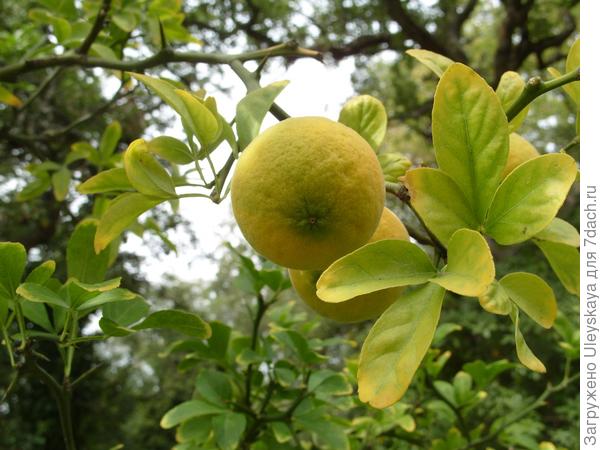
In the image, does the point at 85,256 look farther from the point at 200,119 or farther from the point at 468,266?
the point at 468,266

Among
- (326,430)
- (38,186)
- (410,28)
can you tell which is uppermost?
(410,28)

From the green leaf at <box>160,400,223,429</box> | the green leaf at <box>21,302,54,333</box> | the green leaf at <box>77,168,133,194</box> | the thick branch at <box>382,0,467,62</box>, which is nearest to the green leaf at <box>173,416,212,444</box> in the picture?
the green leaf at <box>160,400,223,429</box>

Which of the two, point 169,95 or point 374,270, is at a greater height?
point 169,95

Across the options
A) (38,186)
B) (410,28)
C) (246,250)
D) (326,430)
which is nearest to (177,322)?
(326,430)

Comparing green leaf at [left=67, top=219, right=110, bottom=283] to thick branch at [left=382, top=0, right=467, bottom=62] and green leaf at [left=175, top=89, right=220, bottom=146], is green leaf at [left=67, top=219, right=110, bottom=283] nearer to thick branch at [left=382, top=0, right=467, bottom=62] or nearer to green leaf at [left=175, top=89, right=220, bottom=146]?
green leaf at [left=175, top=89, right=220, bottom=146]

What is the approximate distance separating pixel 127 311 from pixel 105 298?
9 centimetres

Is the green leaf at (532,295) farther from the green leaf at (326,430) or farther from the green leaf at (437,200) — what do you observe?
the green leaf at (326,430)

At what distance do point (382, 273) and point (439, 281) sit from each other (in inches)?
1.5

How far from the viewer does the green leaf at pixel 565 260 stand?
511 millimetres

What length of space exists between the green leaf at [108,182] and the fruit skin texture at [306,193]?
0.50ft

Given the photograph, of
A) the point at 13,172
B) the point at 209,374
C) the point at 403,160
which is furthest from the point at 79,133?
the point at 403,160

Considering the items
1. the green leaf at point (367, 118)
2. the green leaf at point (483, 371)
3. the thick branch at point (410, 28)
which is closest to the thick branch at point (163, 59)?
the green leaf at point (367, 118)

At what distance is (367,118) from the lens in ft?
1.86

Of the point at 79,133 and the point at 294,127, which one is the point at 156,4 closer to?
the point at 294,127
